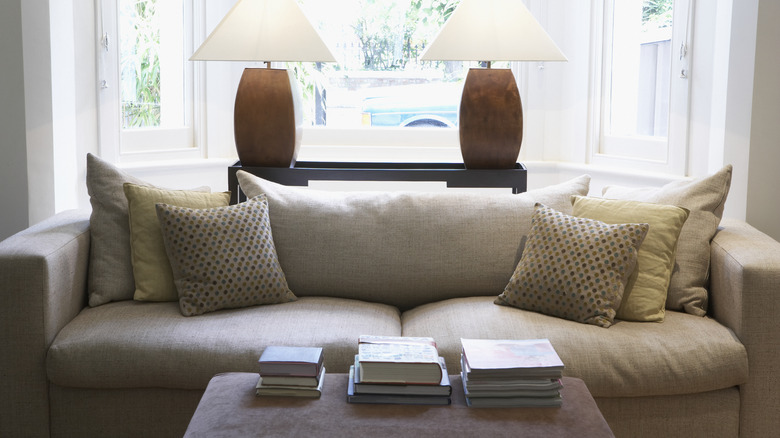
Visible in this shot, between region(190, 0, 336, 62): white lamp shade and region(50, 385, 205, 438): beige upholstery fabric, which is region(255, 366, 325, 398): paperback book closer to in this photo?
region(50, 385, 205, 438): beige upholstery fabric

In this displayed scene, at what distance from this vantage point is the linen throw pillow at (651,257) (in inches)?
98.8

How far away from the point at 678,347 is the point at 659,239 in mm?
403

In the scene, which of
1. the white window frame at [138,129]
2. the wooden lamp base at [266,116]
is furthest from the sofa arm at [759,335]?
the white window frame at [138,129]

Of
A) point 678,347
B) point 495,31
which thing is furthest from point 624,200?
point 495,31

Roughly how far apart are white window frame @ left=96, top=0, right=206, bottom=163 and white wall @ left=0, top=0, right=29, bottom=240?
0.65 m

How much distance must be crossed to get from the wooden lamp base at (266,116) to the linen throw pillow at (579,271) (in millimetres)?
1193

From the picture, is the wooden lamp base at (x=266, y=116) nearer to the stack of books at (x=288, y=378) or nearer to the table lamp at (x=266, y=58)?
the table lamp at (x=266, y=58)

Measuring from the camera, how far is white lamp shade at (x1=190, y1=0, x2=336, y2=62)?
303 centimetres

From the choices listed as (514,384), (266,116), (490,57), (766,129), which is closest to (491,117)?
(490,57)

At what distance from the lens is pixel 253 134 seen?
324cm

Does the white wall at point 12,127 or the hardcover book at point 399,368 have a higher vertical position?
the white wall at point 12,127

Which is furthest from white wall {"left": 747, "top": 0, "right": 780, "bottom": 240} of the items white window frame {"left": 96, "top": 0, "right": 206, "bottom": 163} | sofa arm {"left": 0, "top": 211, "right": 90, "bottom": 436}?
white window frame {"left": 96, "top": 0, "right": 206, "bottom": 163}

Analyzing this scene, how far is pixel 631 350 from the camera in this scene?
229 centimetres

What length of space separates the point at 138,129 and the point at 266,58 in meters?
1.34
